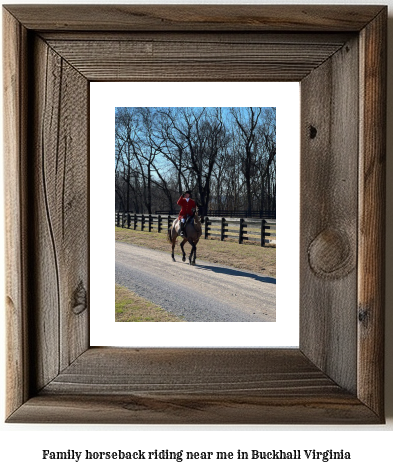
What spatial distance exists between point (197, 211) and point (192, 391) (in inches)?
14.4

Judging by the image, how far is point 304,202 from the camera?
1074 mm

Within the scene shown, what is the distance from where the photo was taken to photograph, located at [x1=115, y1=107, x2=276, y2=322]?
109 cm

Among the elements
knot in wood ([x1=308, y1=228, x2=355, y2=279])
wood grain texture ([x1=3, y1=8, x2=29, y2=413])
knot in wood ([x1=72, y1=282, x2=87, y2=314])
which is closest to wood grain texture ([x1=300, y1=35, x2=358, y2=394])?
knot in wood ([x1=308, y1=228, x2=355, y2=279])

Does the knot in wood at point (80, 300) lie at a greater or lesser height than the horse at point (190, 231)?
lesser

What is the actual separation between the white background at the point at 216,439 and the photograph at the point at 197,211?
232 mm

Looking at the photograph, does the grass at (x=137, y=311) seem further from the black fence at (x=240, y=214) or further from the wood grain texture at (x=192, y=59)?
the wood grain texture at (x=192, y=59)

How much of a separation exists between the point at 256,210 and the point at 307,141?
0.17 metres

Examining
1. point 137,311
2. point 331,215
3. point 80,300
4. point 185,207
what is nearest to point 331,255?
point 331,215

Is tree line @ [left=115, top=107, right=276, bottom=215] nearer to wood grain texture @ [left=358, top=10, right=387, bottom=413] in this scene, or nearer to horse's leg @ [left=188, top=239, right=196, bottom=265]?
horse's leg @ [left=188, top=239, right=196, bottom=265]

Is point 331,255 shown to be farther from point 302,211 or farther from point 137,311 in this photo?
point 137,311

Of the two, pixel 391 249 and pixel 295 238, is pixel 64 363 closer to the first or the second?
pixel 295 238

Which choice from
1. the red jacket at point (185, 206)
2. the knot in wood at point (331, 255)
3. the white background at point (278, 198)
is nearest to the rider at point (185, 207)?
the red jacket at point (185, 206)

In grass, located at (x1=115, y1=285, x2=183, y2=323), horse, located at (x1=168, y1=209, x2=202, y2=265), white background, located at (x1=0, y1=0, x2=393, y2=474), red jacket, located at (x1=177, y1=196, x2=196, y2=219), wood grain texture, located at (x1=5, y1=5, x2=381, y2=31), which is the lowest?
white background, located at (x1=0, y1=0, x2=393, y2=474)

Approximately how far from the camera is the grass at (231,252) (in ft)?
3.61
